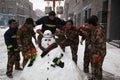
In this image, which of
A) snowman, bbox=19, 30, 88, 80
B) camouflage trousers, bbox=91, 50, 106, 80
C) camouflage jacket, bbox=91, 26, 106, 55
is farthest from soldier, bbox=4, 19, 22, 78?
camouflage jacket, bbox=91, 26, 106, 55

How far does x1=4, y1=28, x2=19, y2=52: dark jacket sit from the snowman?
1.65 m

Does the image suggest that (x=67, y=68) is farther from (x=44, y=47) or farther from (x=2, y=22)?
(x=2, y=22)

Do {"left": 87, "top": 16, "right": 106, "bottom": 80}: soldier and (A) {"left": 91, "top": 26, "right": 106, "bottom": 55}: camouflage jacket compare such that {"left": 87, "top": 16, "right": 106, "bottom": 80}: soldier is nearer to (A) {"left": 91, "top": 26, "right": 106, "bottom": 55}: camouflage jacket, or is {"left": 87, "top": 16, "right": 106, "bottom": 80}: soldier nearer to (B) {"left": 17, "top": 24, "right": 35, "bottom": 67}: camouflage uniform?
(A) {"left": 91, "top": 26, "right": 106, "bottom": 55}: camouflage jacket


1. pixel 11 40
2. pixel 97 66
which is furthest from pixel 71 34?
pixel 97 66

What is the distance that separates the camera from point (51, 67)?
21.6ft

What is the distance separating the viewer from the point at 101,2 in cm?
2144

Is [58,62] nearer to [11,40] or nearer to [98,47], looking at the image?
[98,47]

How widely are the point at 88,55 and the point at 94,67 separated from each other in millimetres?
1871

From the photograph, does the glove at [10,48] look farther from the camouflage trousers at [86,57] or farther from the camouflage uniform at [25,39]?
the camouflage trousers at [86,57]

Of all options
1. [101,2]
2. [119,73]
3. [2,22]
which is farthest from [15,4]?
[119,73]

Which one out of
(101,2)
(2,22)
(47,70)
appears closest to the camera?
(47,70)

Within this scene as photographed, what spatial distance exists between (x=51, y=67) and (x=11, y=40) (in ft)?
8.19

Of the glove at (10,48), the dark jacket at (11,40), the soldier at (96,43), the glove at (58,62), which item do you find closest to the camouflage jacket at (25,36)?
the dark jacket at (11,40)

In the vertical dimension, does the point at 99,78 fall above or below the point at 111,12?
below
